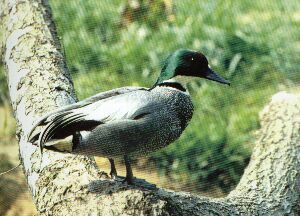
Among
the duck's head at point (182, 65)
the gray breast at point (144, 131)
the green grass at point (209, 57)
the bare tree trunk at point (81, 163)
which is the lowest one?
the green grass at point (209, 57)

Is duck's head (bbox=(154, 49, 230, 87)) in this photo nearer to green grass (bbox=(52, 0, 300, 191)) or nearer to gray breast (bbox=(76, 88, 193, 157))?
gray breast (bbox=(76, 88, 193, 157))

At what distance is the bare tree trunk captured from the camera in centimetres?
176

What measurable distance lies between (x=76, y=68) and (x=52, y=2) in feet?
2.50

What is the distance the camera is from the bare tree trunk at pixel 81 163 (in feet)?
5.77

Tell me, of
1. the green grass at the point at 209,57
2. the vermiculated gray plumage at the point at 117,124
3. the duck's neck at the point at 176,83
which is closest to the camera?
the vermiculated gray plumage at the point at 117,124

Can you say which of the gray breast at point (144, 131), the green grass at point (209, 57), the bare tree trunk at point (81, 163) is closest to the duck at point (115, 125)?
the gray breast at point (144, 131)

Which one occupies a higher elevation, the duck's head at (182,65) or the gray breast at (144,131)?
the duck's head at (182,65)

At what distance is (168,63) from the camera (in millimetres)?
1935

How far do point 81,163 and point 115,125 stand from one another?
26cm

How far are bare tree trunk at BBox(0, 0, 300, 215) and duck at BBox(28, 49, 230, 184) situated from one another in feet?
0.40

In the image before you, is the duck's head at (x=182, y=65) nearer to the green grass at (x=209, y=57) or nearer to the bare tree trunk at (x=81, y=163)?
the bare tree trunk at (x=81, y=163)

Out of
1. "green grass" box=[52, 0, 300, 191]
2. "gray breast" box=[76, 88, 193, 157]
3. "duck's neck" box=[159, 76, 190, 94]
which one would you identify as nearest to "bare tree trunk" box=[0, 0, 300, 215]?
"gray breast" box=[76, 88, 193, 157]

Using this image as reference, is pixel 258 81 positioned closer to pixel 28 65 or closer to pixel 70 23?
pixel 70 23

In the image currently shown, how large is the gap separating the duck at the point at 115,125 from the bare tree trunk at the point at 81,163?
0.40ft
